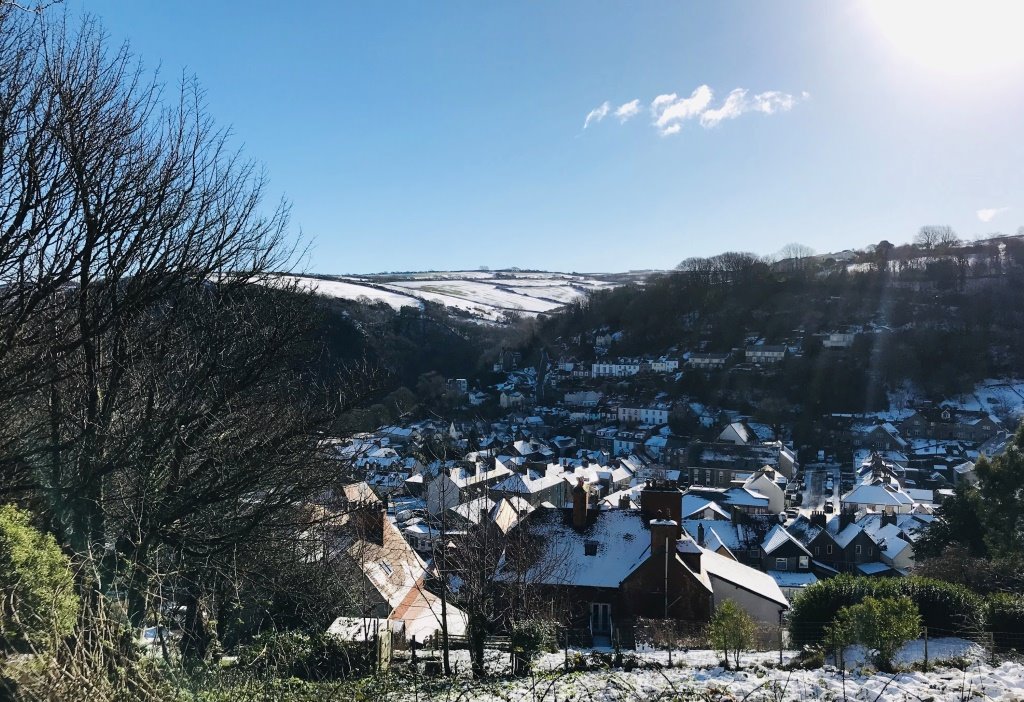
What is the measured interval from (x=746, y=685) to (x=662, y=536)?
8.19 meters

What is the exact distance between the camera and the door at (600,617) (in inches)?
546

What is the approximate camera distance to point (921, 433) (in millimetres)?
53094

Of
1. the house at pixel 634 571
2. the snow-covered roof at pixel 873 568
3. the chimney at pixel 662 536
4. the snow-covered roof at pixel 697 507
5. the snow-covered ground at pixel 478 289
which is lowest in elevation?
the snow-covered roof at pixel 873 568

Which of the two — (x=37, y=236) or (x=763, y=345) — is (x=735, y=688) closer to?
(x=37, y=236)

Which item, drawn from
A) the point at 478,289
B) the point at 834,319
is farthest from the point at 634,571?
the point at 478,289

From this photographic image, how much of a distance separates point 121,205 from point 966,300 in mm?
87031

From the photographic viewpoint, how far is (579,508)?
51.0ft

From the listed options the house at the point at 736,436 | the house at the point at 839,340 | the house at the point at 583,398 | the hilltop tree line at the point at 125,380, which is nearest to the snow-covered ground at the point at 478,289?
the house at the point at 583,398

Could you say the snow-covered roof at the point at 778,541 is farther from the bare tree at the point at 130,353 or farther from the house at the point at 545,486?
the bare tree at the point at 130,353

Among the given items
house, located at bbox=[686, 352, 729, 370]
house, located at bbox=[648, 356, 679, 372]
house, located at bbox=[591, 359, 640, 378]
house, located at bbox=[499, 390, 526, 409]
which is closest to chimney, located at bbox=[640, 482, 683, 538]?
house, located at bbox=[499, 390, 526, 409]

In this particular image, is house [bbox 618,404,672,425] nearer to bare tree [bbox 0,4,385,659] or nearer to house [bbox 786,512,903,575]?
house [bbox 786,512,903,575]

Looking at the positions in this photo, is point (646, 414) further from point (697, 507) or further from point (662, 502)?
point (662, 502)

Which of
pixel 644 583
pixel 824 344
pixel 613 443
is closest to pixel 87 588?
pixel 644 583

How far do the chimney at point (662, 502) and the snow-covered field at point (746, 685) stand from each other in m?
7.92
